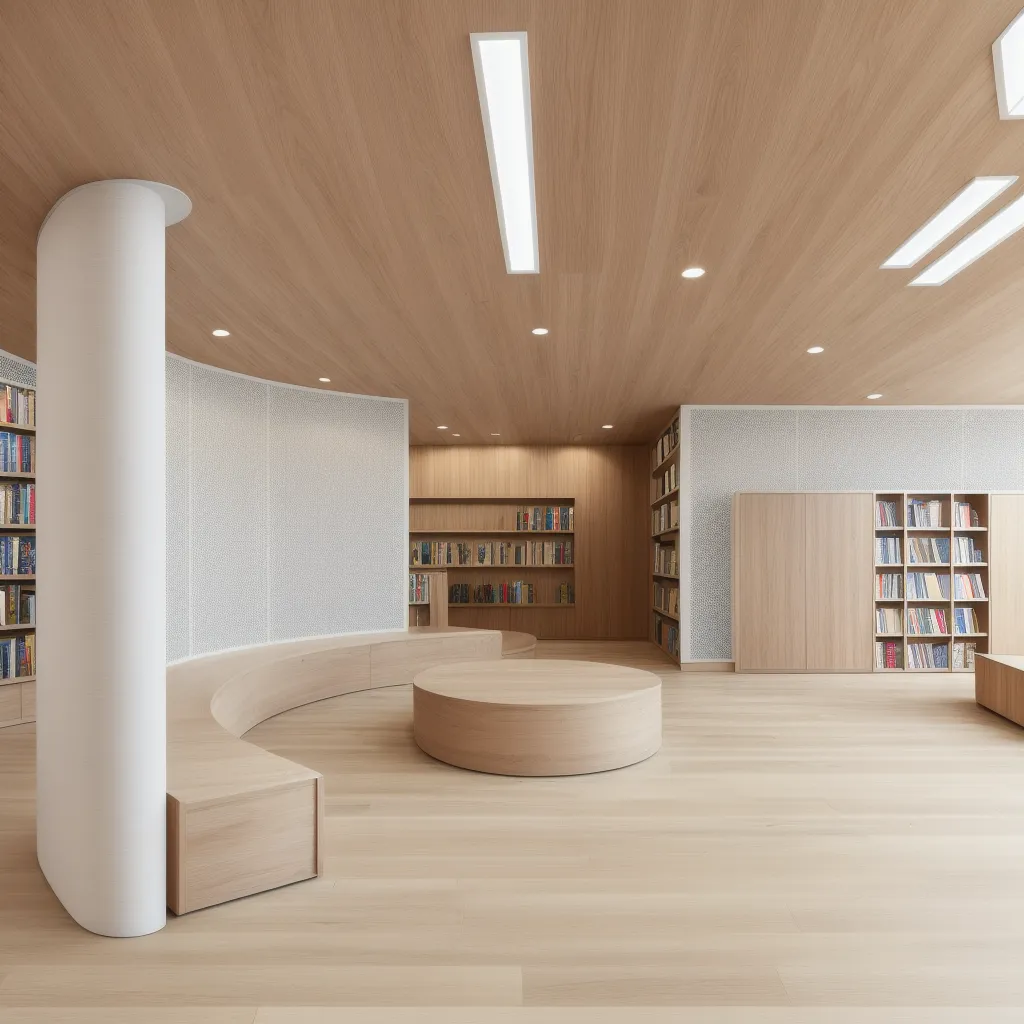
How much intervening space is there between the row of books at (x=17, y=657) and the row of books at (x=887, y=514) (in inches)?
288

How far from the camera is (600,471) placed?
10.5 metres

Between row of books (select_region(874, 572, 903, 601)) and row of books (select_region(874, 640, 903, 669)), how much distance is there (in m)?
0.45

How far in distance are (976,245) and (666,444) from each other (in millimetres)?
5245

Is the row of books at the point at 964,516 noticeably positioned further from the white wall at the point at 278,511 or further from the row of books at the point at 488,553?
the white wall at the point at 278,511

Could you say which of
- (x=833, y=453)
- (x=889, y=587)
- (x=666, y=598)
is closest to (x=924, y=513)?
(x=889, y=587)

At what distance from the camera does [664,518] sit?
8875 millimetres

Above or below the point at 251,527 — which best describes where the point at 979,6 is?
above

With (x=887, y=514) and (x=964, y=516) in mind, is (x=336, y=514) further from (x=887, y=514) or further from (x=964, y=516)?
(x=964, y=516)

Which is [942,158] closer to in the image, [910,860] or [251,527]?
[910,860]

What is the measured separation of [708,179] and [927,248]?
1.38 meters

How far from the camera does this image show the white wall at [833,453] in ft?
25.4

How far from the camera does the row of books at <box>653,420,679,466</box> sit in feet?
26.9

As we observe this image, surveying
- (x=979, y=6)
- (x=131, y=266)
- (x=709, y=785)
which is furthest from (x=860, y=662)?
(x=131, y=266)

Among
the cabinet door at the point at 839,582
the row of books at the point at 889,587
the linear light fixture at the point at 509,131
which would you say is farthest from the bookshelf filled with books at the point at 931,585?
the linear light fixture at the point at 509,131
